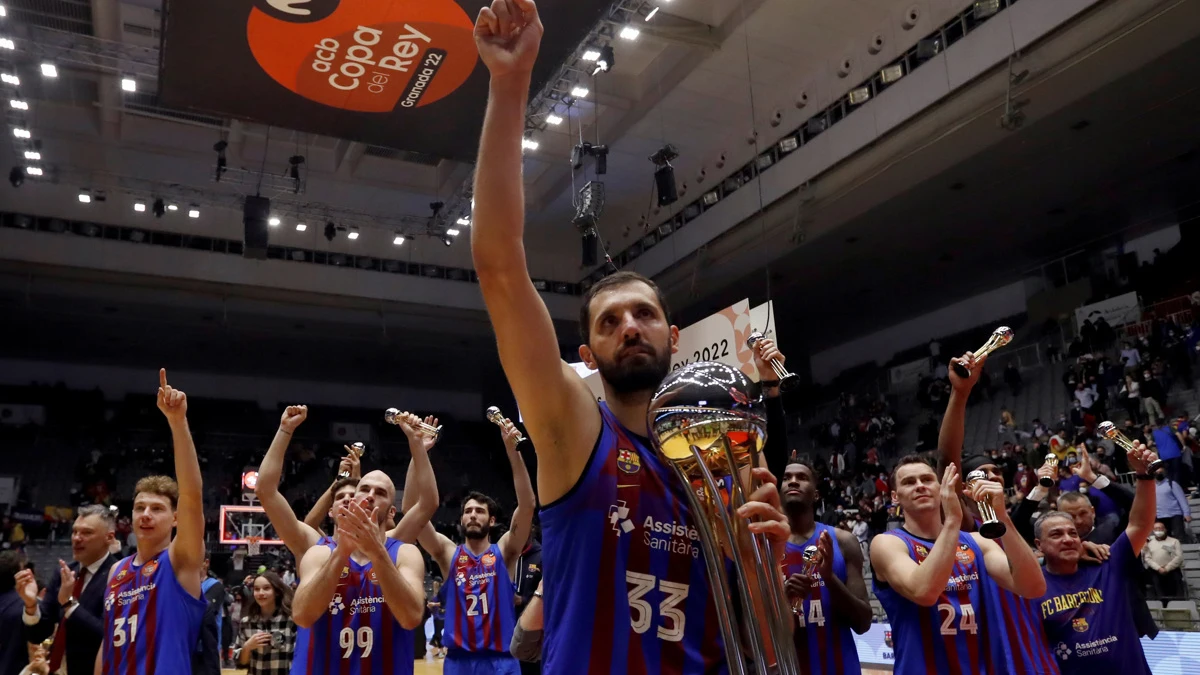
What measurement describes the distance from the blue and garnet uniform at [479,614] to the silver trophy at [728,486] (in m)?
5.73

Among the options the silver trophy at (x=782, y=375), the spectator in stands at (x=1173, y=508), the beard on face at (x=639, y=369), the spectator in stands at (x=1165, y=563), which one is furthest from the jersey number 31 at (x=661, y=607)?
the spectator in stands at (x=1173, y=508)

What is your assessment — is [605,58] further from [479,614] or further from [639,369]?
[639,369]

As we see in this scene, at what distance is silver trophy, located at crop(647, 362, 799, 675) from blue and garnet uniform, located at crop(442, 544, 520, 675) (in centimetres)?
573

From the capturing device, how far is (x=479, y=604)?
23.5 feet

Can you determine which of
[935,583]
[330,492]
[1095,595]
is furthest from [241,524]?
[935,583]

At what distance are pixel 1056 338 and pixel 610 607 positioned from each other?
21.5 meters

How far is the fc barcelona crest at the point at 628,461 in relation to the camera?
195 centimetres

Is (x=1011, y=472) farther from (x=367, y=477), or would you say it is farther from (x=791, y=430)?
(x=367, y=477)

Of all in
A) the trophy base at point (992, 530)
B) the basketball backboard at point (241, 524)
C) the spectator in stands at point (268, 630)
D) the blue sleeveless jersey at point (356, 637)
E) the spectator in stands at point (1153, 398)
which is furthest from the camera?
the basketball backboard at point (241, 524)

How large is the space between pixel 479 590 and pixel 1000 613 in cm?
413

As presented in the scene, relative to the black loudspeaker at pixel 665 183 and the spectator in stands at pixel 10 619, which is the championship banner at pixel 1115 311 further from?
the spectator in stands at pixel 10 619

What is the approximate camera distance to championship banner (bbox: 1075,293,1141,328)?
18.6 metres

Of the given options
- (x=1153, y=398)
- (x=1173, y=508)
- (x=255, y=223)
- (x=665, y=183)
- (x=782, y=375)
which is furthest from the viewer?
(x=255, y=223)

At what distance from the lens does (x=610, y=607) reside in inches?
73.2
